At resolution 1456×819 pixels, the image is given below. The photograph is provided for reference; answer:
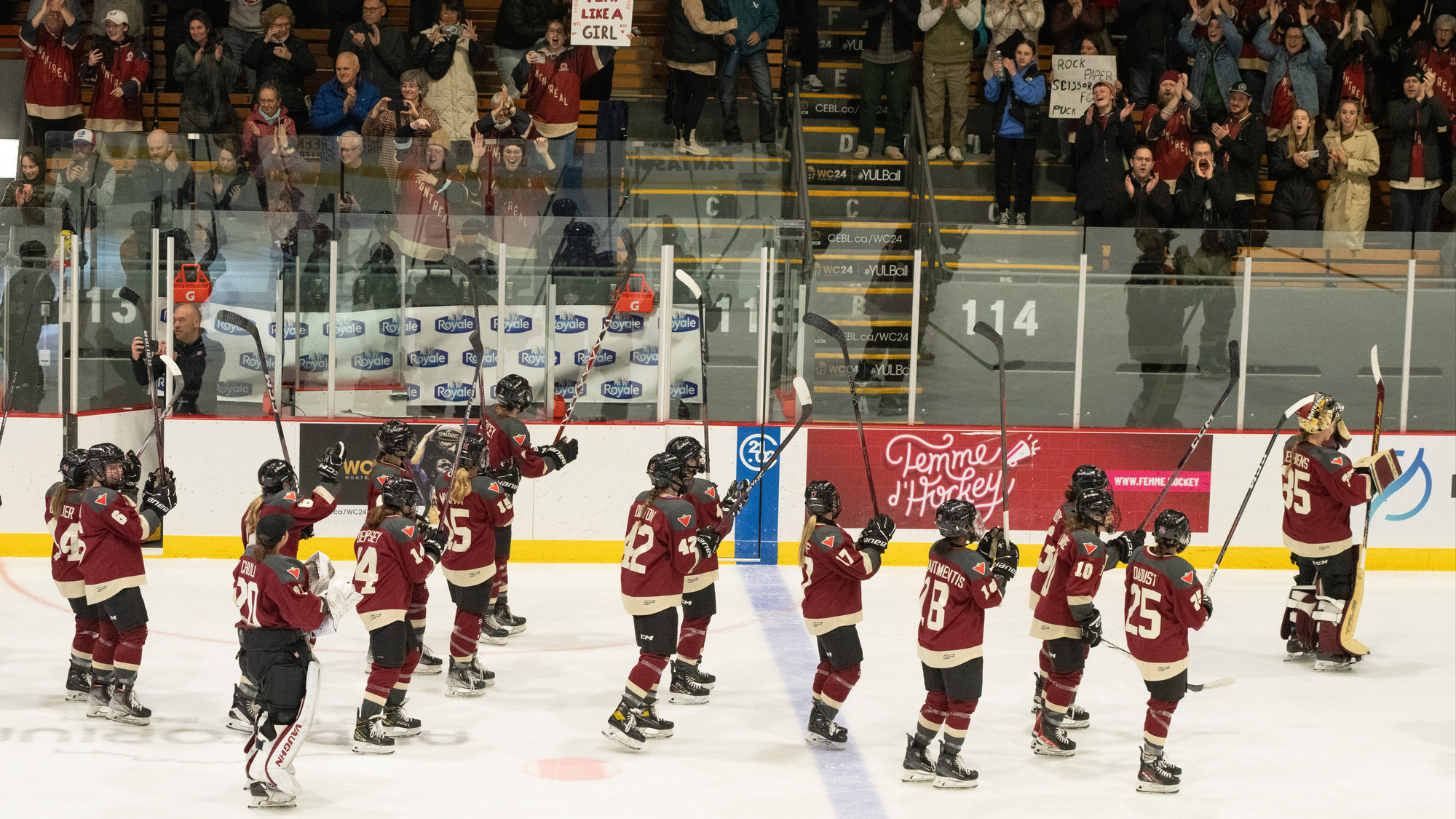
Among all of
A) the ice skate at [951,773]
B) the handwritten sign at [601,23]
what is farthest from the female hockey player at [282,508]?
the handwritten sign at [601,23]

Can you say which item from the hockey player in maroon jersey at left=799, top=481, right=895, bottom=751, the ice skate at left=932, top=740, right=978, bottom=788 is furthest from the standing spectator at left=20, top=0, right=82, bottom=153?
the ice skate at left=932, top=740, right=978, bottom=788

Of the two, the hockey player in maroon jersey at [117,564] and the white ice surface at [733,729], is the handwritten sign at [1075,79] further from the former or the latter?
the hockey player in maroon jersey at [117,564]

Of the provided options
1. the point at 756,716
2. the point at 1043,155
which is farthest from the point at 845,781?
the point at 1043,155

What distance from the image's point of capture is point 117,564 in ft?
22.1

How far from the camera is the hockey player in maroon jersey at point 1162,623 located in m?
6.29

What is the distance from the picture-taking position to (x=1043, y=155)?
13.8 meters

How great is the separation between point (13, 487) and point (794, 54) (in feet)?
25.7

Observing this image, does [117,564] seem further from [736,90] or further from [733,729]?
[736,90]

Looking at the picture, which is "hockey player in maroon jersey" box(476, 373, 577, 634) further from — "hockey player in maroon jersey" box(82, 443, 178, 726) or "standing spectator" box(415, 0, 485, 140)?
"standing spectator" box(415, 0, 485, 140)

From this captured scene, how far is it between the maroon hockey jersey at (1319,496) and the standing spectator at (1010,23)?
18.7 feet

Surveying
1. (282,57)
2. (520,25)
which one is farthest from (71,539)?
(520,25)

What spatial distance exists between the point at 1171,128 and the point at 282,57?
7.33 meters

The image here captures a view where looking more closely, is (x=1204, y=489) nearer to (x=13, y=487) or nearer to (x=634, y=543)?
(x=634, y=543)

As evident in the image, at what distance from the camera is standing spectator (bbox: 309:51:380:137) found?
1198cm
